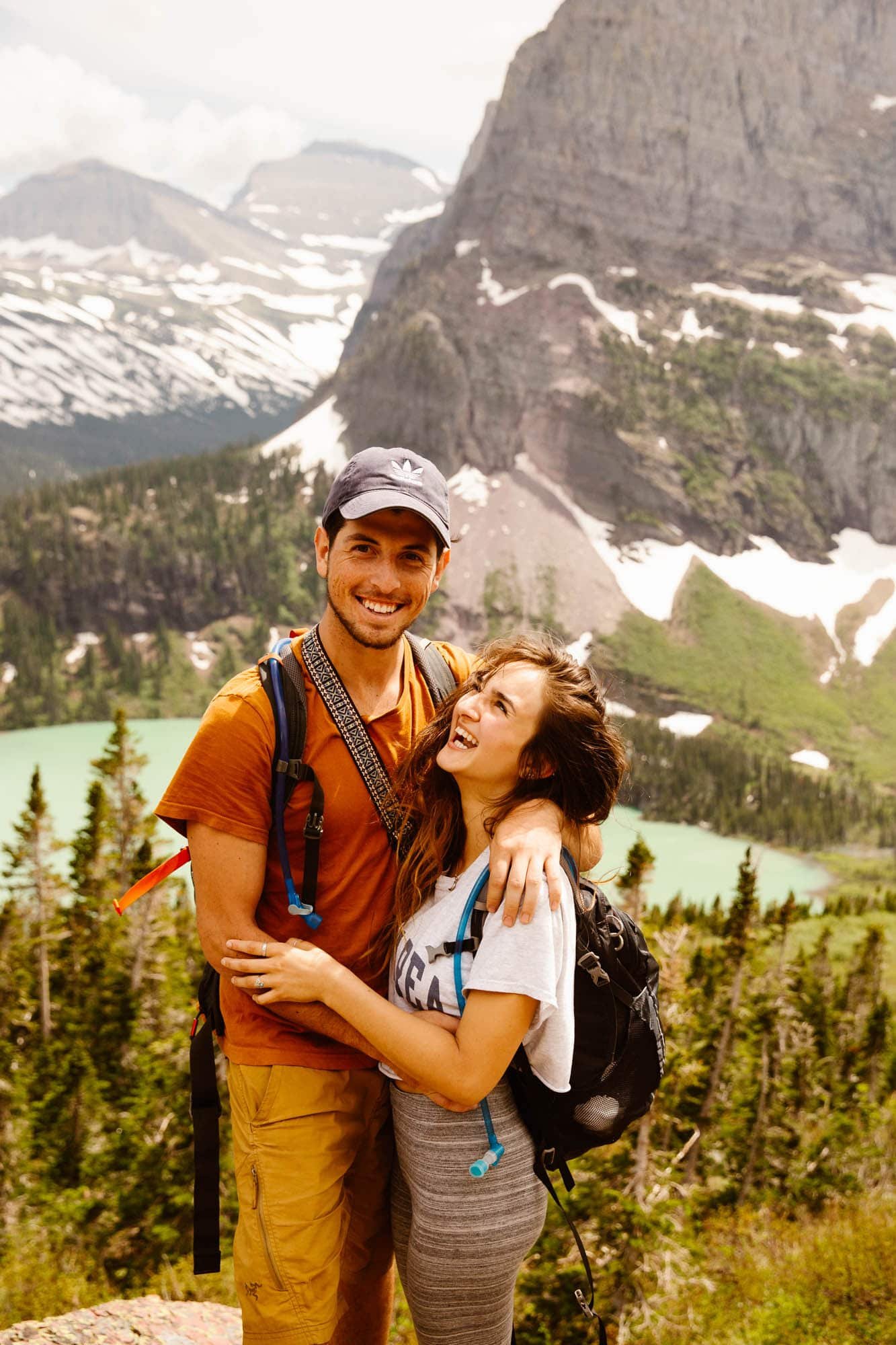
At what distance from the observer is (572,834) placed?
6.04m

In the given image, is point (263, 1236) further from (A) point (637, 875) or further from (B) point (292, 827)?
(A) point (637, 875)

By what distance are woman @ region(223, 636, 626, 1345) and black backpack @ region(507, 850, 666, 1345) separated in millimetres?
137

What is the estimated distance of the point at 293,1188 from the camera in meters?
6.02

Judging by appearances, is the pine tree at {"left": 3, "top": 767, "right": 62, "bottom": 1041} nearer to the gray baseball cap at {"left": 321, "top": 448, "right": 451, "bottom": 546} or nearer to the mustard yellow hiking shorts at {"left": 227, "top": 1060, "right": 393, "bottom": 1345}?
the mustard yellow hiking shorts at {"left": 227, "top": 1060, "right": 393, "bottom": 1345}

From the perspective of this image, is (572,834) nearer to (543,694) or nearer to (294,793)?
(543,694)

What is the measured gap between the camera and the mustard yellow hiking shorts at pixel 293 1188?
6020 millimetres

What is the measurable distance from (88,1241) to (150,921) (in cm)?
1100

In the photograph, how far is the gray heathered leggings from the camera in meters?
5.75

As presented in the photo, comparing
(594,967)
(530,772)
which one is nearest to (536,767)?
(530,772)

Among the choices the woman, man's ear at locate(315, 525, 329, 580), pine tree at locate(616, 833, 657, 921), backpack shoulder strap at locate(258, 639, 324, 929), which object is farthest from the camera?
pine tree at locate(616, 833, 657, 921)

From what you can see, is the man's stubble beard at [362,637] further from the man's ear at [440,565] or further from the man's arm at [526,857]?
the man's arm at [526,857]

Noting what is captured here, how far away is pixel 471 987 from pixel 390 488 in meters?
2.91

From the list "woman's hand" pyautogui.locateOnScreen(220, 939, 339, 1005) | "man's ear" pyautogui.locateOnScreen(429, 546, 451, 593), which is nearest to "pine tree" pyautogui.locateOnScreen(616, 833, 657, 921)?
"man's ear" pyautogui.locateOnScreen(429, 546, 451, 593)

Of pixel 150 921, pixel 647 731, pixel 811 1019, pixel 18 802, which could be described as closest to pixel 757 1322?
pixel 150 921
